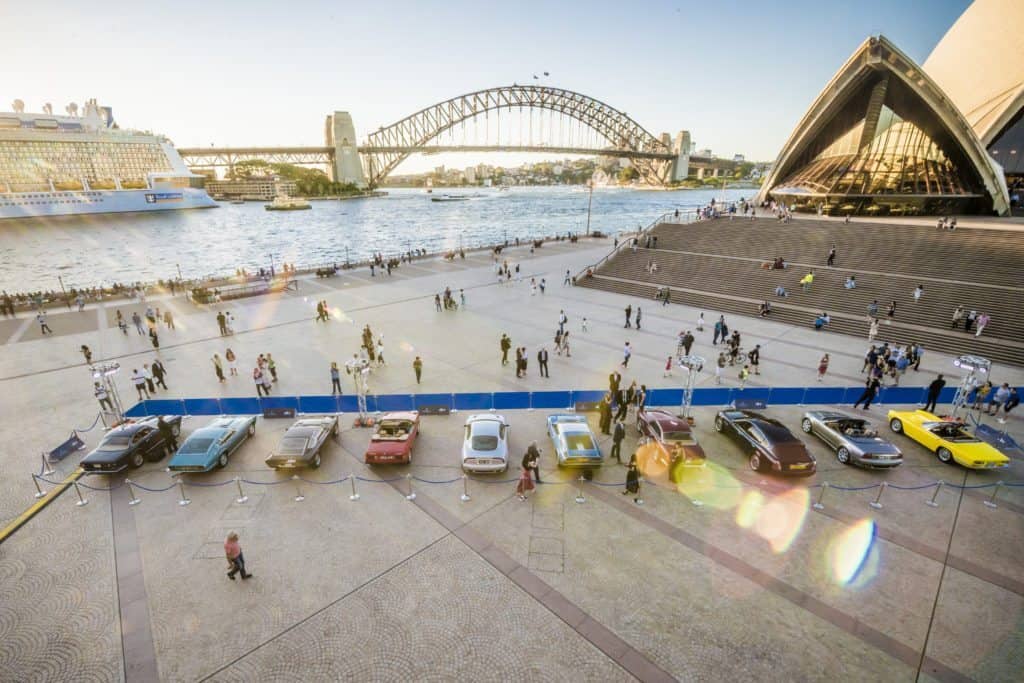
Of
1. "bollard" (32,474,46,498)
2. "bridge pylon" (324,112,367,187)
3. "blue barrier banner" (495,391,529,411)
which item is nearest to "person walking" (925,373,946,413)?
"blue barrier banner" (495,391,529,411)

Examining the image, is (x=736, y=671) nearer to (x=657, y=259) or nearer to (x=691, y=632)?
(x=691, y=632)

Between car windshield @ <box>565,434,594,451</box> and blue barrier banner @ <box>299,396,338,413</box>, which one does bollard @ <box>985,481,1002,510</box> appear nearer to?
car windshield @ <box>565,434,594,451</box>

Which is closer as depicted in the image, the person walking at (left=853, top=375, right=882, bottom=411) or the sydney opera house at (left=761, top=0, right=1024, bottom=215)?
the person walking at (left=853, top=375, right=882, bottom=411)

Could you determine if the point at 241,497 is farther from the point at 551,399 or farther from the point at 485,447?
the point at 551,399

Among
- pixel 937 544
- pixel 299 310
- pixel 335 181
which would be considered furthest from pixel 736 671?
pixel 335 181

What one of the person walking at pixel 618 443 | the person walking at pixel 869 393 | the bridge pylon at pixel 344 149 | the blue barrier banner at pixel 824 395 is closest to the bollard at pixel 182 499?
the person walking at pixel 618 443
